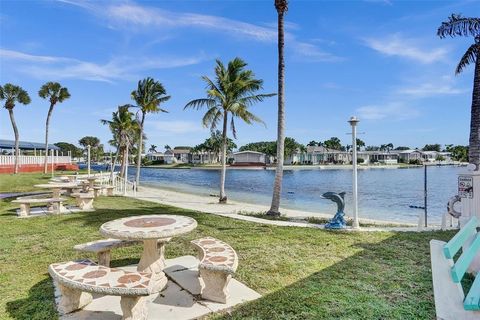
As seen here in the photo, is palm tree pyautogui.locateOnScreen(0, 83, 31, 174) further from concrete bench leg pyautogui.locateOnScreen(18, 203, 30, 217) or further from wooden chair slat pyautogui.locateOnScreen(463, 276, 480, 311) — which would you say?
wooden chair slat pyautogui.locateOnScreen(463, 276, 480, 311)

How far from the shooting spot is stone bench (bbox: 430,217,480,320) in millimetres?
2162

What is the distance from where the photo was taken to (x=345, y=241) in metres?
7.13

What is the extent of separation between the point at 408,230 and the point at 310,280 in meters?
5.35

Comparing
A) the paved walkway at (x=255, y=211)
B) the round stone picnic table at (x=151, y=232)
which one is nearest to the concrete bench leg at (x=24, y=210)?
the paved walkway at (x=255, y=211)

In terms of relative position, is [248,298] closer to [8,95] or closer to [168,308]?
[168,308]

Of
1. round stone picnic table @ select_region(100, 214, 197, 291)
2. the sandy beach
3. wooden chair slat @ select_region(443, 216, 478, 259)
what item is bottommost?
the sandy beach

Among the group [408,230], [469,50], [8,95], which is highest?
[8,95]

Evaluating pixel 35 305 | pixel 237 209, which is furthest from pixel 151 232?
pixel 237 209

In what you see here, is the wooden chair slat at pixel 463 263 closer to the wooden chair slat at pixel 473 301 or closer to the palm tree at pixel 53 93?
the wooden chair slat at pixel 473 301

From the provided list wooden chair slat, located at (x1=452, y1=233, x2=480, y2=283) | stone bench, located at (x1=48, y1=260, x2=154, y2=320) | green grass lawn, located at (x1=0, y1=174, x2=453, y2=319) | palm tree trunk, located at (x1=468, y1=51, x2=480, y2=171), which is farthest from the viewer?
palm tree trunk, located at (x1=468, y1=51, x2=480, y2=171)

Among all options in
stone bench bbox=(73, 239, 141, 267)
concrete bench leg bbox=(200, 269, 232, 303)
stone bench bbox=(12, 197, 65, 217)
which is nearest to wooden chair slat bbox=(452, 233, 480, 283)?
concrete bench leg bbox=(200, 269, 232, 303)

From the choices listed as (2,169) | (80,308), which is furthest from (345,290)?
(2,169)

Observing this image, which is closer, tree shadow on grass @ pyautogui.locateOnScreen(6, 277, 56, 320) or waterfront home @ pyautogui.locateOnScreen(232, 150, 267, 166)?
tree shadow on grass @ pyautogui.locateOnScreen(6, 277, 56, 320)

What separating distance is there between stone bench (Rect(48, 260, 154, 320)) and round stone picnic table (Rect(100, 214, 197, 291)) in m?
0.53
